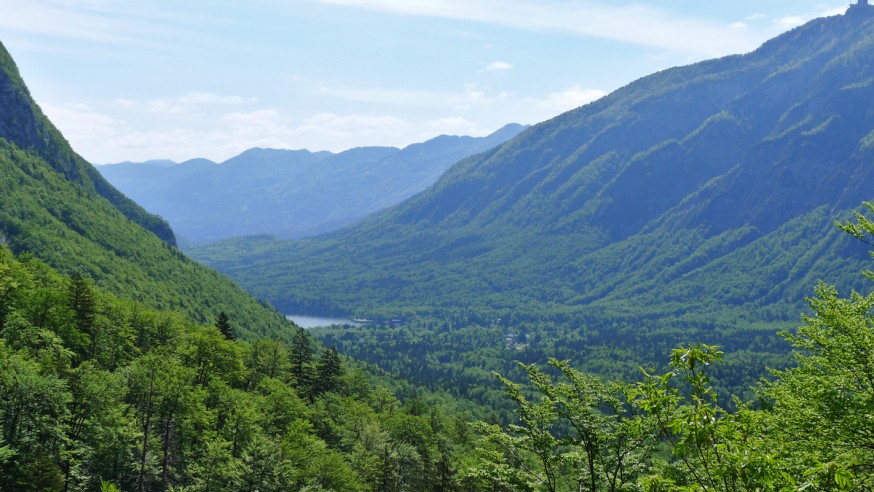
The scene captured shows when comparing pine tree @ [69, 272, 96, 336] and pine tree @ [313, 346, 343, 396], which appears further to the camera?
pine tree @ [313, 346, 343, 396]

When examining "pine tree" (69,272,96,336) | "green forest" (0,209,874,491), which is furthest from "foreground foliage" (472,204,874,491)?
"pine tree" (69,272,96,336)

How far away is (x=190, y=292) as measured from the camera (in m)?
193

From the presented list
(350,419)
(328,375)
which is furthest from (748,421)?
(328,375)

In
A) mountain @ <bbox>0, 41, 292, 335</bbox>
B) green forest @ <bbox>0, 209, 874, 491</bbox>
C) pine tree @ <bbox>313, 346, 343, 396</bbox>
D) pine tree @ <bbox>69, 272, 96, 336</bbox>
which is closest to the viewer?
green forest @ <bbox>0, 209, 874, 491</bbox>

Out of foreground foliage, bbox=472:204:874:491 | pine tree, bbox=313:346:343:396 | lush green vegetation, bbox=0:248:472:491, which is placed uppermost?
foreground foliage, bbox=472:204:874:491

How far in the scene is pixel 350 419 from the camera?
81938 millimetres

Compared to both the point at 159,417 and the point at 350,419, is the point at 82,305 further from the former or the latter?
the point at 350,419

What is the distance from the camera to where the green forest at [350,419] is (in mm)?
13539

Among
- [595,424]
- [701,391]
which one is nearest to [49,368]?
[595,424]

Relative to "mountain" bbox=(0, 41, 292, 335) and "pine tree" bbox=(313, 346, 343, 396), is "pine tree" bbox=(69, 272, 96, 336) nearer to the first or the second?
"pine tree" bbox=(313, 346, 343, 396)

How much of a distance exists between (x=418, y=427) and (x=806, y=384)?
7252 centimetres

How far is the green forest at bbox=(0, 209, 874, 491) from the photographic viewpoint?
533 inches

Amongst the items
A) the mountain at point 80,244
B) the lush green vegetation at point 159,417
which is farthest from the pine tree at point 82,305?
the mountain at point 80,244

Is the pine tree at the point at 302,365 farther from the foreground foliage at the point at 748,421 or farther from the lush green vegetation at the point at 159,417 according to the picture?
the foreground foliage at the point at 748,421
